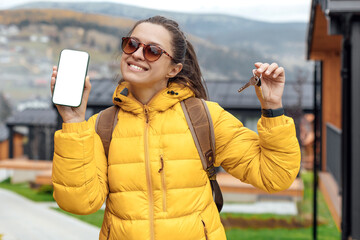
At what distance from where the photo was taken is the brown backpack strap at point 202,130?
1.85 m

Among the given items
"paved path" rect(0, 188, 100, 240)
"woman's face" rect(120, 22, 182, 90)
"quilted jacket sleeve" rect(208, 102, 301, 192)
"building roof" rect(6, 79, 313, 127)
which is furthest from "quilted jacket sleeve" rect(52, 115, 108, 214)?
"building roof" rect(6, 79, 313, 127)

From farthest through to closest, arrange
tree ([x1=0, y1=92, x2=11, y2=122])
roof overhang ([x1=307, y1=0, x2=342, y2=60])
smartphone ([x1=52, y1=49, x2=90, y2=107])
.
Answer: tree ([x1=0, y1=92, x2=11, y2=122]) → roof overhang ([x1=307, y1=0, x2=342, y2=60]) → smartphone ([x1=52, y1=49, x2=90, y2=107])

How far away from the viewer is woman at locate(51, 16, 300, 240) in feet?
5.68

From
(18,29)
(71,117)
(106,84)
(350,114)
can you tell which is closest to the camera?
(71,117)

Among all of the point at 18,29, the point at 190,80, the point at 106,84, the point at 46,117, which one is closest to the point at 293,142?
the point at 190,80

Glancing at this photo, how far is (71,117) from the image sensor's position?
67.1 inches

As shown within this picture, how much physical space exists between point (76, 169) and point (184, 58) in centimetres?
66

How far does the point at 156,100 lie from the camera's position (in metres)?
1.87

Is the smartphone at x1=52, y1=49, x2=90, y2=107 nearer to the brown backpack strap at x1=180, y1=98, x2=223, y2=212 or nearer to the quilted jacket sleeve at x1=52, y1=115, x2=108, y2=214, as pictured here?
the quilted jacket sleeve at x1=52, y1=115, x2=108, y2=214

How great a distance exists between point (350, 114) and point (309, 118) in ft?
43.9

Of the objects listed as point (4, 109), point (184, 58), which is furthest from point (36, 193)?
point (4, 109)

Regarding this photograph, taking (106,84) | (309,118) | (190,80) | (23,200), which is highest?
(190,80)

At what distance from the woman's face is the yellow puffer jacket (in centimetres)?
9

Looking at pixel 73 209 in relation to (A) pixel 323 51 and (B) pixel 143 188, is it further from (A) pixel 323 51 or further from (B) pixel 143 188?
(A) pixel 323 51
